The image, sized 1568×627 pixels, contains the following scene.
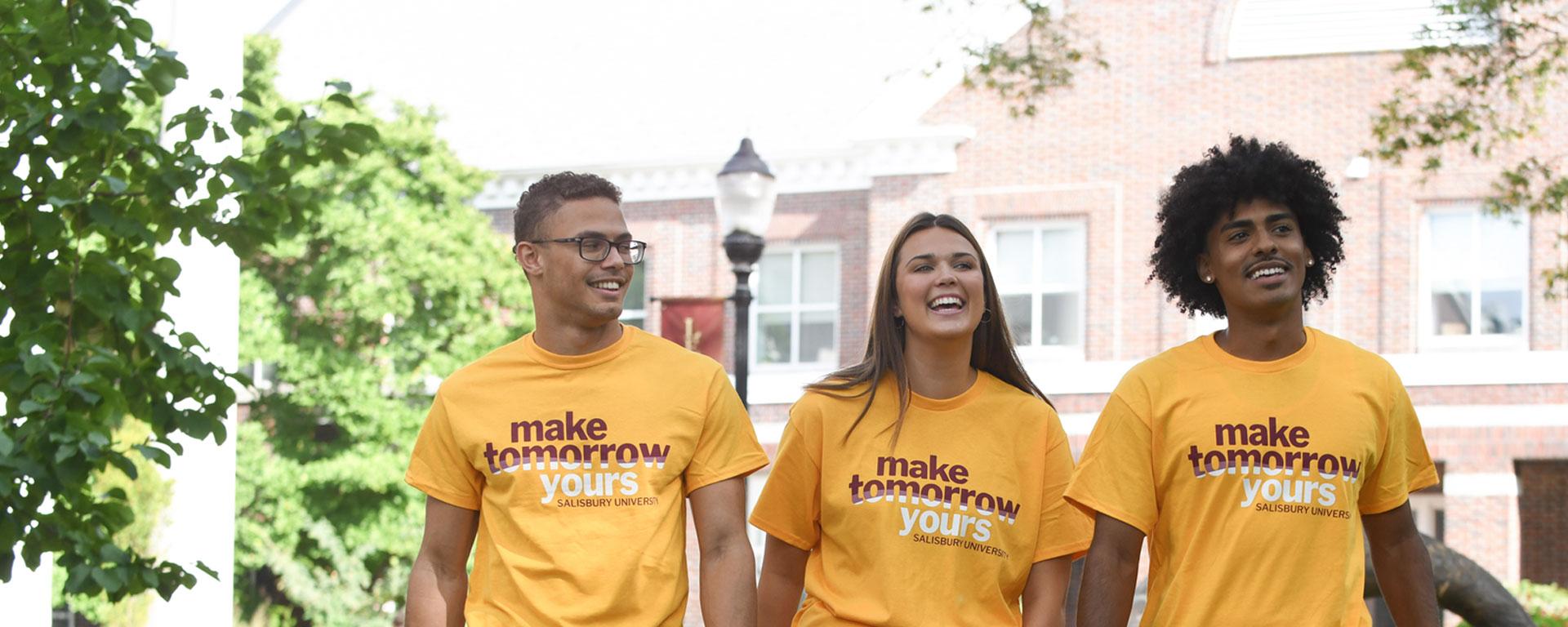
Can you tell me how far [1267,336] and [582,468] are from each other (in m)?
1.69

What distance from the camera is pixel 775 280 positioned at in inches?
1016

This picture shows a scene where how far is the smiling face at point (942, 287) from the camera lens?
179 inches

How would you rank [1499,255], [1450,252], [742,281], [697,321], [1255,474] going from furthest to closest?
1. [697,321]
2. [1450,252]
3. [1499,255]
4. [742,281]
5. [1255,474]

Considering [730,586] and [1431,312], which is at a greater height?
[1431,312]

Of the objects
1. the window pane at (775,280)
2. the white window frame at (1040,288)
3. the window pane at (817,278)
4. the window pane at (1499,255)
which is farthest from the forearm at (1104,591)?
the window pane at (775,280)

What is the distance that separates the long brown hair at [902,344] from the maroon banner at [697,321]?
18.7 metres

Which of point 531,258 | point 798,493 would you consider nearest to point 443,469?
point 531,258

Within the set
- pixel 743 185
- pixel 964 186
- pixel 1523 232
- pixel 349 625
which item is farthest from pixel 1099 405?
pixel 743 185

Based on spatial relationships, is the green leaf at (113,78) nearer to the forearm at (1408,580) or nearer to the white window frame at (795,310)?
the forearm at (1408,580)

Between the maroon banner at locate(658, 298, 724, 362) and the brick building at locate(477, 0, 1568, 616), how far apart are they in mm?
1963

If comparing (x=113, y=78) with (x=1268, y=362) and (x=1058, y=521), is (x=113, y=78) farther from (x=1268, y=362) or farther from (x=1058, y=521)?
(x=1268, y=362)

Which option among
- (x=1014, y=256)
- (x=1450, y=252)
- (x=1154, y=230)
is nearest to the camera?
(x=1450, y=252)

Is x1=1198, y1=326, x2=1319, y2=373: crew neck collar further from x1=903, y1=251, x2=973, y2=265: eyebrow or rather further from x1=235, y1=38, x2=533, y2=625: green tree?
x1=235, y1=38, x2=533, y2=625: green tree

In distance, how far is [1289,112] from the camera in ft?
75.4
